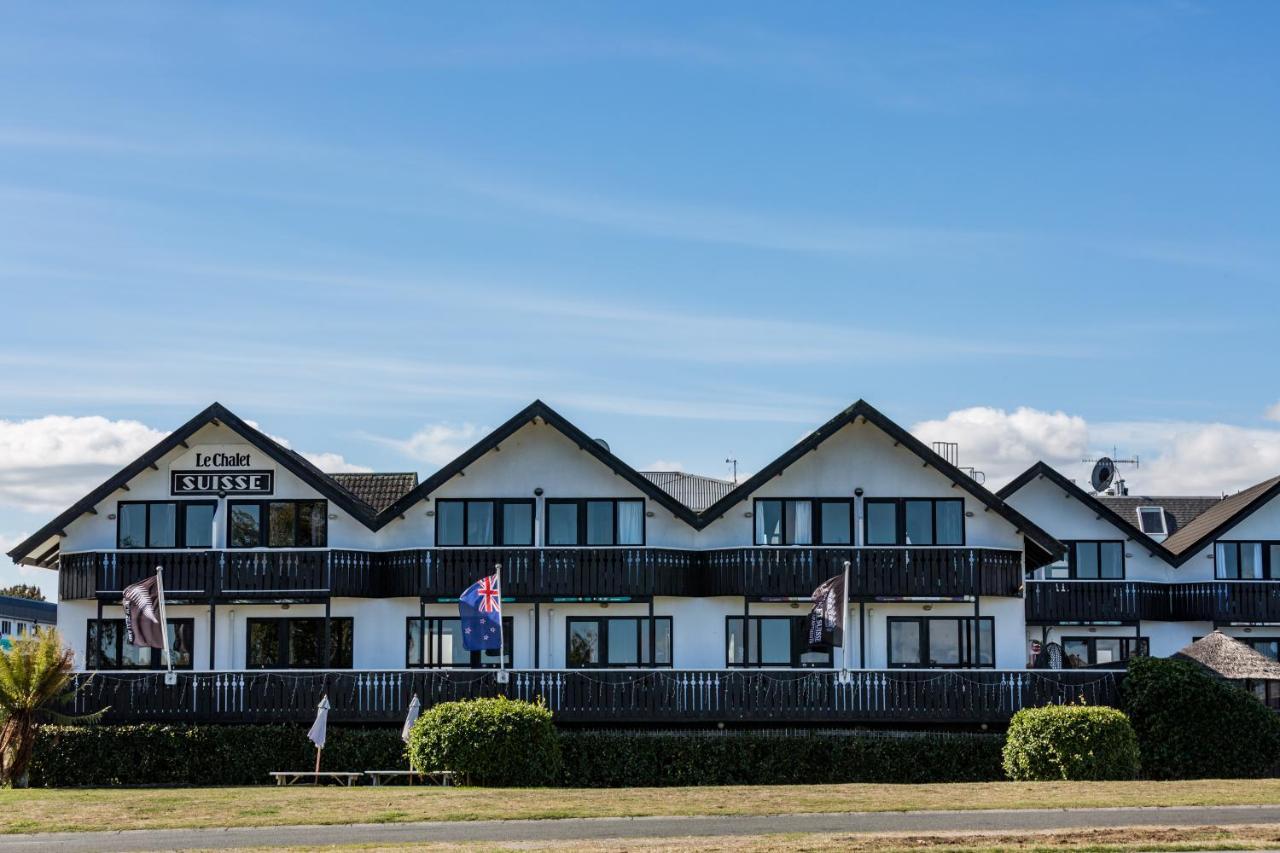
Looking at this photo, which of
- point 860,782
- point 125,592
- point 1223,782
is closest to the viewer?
point 1223,782

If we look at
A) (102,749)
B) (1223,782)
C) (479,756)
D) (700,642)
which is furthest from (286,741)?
(1223,782)

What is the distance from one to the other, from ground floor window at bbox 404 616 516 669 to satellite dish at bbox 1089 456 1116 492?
103 ft

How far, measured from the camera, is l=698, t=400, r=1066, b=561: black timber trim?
45.2m

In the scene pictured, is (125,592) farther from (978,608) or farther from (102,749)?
(978,608)

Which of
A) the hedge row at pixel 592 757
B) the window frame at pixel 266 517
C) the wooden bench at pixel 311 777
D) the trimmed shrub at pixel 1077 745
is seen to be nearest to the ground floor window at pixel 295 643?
the window frame at pixel 266 517

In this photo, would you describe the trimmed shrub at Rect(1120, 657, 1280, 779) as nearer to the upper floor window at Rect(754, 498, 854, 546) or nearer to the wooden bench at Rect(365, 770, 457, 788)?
the upper floor window at Rect(754, 498, 854, 546)

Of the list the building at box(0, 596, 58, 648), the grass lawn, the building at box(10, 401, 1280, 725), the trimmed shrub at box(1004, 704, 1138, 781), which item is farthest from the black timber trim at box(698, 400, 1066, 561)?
the building at box(0, 596, 58, 648)

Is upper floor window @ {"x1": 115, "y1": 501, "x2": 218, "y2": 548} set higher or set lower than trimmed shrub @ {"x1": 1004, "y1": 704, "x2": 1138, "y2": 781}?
higher

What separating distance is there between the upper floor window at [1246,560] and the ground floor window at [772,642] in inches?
648

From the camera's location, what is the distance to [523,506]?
151 feet

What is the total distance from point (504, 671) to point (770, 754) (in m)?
6.46

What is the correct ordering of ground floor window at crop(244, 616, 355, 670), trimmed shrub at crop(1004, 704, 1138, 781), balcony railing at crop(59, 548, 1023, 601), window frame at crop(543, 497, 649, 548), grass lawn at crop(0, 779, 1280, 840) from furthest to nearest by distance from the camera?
ground floor window at crop(244, 616, 355, 670), window frame at crop(543, 497, 649, 548), balcony railing at crop(59, 548, 1023, 601), trimmed shrub at crop(1004, 704, 1138, 781), grass lawn at crop(0, 779, 1280, 840)

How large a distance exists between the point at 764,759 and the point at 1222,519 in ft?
71.9

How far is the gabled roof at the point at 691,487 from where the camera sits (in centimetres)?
6969
